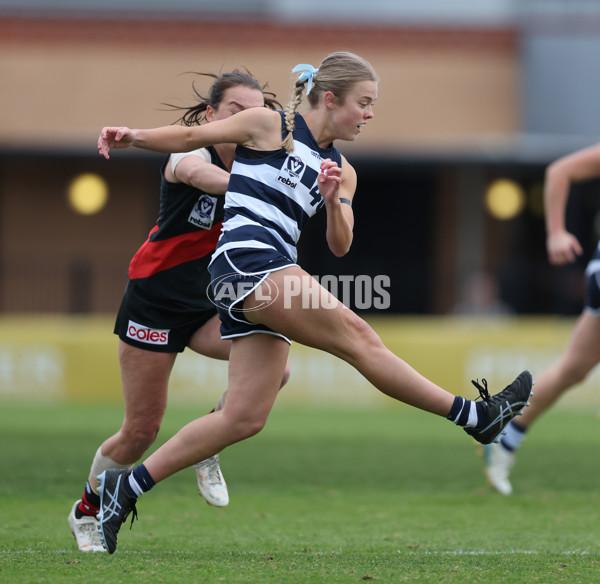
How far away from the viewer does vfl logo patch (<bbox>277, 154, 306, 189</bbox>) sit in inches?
182

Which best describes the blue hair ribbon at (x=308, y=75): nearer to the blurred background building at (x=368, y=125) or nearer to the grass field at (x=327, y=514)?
the grass field at (x=327, y=514)

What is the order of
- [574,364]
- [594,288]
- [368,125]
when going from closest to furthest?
[594,288] < [574,364] < [368,125]

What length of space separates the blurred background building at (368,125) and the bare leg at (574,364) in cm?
1124

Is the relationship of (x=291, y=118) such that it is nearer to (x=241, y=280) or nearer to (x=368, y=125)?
(x=241, y=280)

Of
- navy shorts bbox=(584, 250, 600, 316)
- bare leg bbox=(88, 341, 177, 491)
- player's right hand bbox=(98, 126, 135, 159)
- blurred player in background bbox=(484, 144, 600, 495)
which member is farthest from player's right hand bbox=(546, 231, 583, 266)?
player's right hand bbox=(98, 126, 135, 159)

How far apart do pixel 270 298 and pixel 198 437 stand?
2.43 ft

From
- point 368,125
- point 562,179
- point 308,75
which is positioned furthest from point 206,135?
point 368,125

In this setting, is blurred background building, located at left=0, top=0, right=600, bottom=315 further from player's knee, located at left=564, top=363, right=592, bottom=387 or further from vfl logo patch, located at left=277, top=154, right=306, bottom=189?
vfl logo patch, located at left=277, top=154, right=306, bottom=189

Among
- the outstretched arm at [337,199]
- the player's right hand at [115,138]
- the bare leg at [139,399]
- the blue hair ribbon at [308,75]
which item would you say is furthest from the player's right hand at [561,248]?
the player's right hand at [115,138]

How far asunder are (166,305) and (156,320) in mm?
95

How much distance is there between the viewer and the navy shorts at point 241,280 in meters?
4.54

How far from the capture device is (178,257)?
5.45m

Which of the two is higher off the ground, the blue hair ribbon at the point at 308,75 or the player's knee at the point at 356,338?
the blue hair ribbon at the point at 308,75

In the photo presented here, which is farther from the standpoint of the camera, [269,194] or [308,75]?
[308,75]
